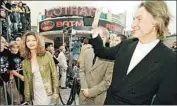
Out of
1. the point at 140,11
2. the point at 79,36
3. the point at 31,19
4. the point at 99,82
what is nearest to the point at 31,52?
the point at 31,19

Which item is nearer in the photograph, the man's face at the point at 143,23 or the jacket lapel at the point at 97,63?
the man's face at the point at 143,23

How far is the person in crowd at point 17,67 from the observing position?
1.67 m

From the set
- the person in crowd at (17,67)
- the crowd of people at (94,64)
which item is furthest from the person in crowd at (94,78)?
the person in crowd at (17,67)

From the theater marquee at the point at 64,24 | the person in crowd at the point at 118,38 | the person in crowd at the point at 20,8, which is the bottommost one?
the person in crowd at the point at 118,38

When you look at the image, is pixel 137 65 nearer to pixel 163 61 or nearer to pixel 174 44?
pixel 163 61

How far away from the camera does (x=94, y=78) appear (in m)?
1.62

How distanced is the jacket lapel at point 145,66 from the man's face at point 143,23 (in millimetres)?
82

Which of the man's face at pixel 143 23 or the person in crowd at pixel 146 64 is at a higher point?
the man's face at pixel 143 23

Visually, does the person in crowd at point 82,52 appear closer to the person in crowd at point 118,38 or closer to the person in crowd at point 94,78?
the person in crowd at point 94,78

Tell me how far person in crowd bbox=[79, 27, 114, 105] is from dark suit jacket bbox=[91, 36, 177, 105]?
1.53ft

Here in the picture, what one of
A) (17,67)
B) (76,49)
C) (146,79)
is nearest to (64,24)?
(76,49)

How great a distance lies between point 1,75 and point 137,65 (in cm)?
96

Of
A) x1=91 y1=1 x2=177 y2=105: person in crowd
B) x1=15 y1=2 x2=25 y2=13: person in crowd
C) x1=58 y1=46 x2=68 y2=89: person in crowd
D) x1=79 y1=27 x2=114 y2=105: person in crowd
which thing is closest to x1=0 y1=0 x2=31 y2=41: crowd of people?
x1=15 y1=2 x2=25 y2=13: person in crowd

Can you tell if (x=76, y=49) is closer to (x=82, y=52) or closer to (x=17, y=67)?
(x=82, y=52)
